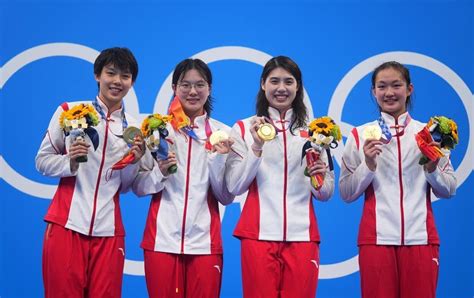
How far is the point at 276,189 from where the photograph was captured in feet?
14.6

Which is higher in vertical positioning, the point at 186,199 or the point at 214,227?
the point at 186,199

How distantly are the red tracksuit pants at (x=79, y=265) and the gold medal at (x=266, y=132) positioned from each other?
1.05 metres

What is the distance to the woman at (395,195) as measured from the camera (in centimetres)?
443

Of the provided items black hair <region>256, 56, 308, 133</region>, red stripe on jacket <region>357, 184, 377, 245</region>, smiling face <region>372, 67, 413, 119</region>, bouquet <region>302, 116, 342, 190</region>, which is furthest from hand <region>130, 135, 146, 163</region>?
smiling face <region>372, 67, 413, 119</region>

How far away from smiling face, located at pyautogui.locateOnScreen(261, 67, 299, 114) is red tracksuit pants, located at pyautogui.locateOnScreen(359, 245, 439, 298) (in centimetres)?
102

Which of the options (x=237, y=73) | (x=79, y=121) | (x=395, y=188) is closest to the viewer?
(x=79, y=121)

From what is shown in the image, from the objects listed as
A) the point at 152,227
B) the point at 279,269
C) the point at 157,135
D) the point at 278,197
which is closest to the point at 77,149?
the point at 157,135

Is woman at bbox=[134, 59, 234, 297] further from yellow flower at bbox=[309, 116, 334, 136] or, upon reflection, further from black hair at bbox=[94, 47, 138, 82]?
yellow flower at bbox=[309, 116, 334, 136]

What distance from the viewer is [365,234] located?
4.54 meters

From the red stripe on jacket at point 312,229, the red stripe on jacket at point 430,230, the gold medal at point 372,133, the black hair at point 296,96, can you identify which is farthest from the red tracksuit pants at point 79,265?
the red stripe on jacket at point 430,230

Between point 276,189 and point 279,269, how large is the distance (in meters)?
0.47

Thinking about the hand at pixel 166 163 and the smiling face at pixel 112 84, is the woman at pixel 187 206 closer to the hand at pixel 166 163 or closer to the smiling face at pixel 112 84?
the hand at pixel 166 163

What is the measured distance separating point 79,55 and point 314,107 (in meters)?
1.95

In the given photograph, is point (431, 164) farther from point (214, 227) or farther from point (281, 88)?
point (214, 227)
